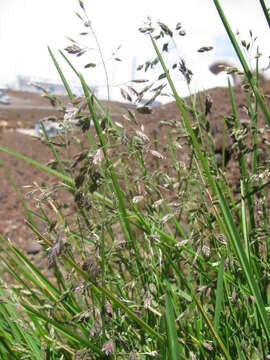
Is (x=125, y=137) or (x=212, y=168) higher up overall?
(x=125, y=137)

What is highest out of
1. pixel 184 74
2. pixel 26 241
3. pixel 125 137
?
pixel 184 74

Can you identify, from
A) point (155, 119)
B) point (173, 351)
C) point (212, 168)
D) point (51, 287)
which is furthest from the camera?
point (155, 119)

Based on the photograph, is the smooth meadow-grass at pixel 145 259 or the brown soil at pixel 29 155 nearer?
the smooth meadow-grass at pixel 145 259

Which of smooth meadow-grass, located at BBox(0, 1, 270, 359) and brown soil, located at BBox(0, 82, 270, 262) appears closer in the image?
smooth meadow-grass, located at BBox(0, 1, 270, 359)

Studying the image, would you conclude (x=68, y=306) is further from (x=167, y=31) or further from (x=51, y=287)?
(x=167, y=31)

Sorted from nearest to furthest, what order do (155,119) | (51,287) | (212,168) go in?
(212,168)
(51,287)
(155,119)

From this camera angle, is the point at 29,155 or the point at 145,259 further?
the point at 29,155

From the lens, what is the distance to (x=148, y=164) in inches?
182

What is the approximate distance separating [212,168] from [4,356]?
0.63 meters

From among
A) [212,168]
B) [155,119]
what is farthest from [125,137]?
[155,119]

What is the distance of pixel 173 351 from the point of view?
22.3 inches

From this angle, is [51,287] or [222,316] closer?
[222,316]

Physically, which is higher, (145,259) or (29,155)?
(29,155)

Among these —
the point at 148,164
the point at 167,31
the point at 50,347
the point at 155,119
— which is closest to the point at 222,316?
the point at 50,347
